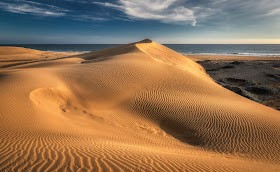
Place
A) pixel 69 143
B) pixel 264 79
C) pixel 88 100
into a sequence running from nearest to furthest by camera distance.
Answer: pixel 69 143
pixel 88 100
pixel 264 79

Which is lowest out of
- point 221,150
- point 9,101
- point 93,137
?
point 221,150

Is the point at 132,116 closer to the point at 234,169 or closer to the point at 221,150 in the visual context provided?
the point at 221,150

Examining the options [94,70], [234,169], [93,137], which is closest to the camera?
[234,169]

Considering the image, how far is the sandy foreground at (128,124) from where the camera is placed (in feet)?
20.6

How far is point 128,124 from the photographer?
432 inches

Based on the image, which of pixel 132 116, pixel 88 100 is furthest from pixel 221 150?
pixel 88 100

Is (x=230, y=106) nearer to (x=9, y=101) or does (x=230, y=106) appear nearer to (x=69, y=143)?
(x=69, y=143)

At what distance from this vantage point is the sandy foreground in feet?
20.6

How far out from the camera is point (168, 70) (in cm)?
1902

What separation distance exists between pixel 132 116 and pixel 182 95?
388 cm

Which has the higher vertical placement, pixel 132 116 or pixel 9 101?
pixel 9 101

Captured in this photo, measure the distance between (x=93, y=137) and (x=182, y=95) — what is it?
747 cm

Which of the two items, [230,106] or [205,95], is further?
[205,95]

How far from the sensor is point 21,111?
9492mm
